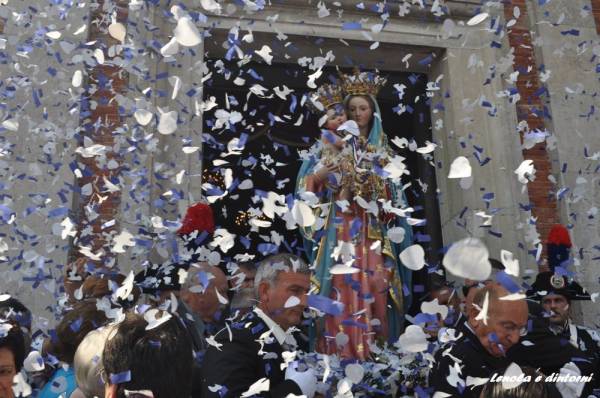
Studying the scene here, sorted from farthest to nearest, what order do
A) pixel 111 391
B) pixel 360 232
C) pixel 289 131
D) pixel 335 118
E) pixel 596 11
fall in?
pixel 289 131
pixel 596 11
pixel 335 118
pixel 360 232
pixel 111 391

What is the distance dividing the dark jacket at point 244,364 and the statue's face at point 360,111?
300cm

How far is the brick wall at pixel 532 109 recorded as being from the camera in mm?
6738

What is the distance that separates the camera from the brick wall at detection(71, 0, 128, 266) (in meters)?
5.79

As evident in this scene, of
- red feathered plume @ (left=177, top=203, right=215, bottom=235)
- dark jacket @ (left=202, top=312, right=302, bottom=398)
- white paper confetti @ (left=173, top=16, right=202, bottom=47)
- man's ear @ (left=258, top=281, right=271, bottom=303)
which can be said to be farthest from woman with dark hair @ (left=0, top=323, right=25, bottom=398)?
red feathered plume @ (left=177, top=203, right=215, bottom=235)

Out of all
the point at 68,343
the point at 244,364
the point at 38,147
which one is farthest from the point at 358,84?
the point at 68,343

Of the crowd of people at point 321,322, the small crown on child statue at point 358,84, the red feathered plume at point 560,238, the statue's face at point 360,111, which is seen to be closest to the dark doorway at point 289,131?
the small crown on child statue at point 358,84

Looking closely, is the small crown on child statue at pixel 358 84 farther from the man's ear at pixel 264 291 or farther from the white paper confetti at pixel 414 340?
the white paper confetti at pixel 414 340

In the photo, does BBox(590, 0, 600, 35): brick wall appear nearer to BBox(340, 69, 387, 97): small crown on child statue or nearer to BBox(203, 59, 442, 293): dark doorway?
BBox(203, 59, 442, 293): dark doorway

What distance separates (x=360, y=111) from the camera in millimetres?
6199

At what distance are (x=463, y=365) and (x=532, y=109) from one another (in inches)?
163

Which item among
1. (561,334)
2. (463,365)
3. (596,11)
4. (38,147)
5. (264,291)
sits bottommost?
(561,334)

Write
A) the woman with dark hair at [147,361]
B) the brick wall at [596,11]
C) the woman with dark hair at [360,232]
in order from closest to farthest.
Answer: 1. the woman with dark hair at [147,361]
2. the woman with dark hair at [360,232]
3. the brick wall at [596,11]

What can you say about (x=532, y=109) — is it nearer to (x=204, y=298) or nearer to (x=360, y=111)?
(x=360, y=111)

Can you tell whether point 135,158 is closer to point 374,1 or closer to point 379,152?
point 379,152
